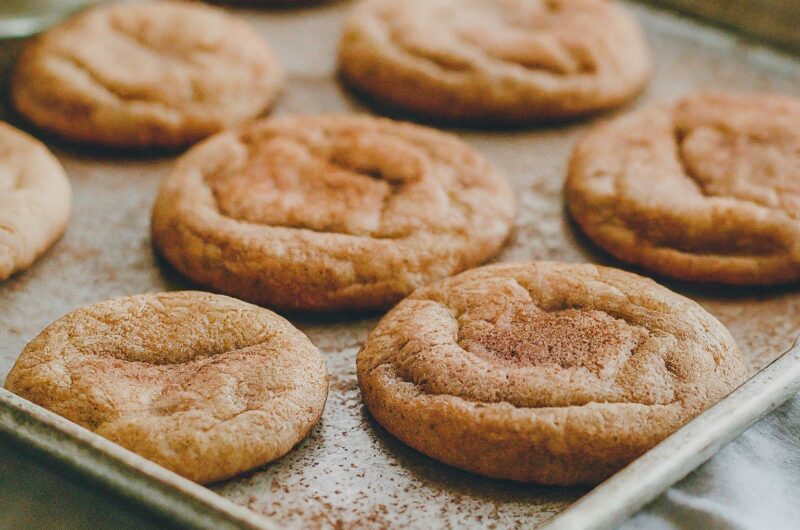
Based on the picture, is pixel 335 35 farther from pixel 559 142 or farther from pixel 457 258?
pixel 457 258

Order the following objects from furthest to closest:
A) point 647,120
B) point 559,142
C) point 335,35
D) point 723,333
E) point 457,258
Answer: point 335,35
point 559,142
point 647,120
point 457,258
point 723,333

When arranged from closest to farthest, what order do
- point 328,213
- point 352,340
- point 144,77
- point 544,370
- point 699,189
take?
point 544,370, point 352,340, point 328,213, point 699,189, point 144,77

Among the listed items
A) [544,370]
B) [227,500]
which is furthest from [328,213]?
[227,500]

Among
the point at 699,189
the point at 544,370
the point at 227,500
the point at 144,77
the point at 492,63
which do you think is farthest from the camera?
the point at 492,63

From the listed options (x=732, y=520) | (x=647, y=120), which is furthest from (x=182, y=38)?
(x=732, y=520)

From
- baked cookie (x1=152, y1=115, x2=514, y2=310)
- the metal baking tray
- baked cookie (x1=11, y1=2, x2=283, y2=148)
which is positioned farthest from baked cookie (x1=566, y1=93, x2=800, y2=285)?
baked cookie (x1=11, y1=2, x2=283, y2=148)

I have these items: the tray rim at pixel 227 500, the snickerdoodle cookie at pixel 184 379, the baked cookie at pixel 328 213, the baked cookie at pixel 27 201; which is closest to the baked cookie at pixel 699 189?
the baked cookie at pixel 328 213

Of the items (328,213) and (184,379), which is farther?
(328,213)

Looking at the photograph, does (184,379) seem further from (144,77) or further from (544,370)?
(144,77)
